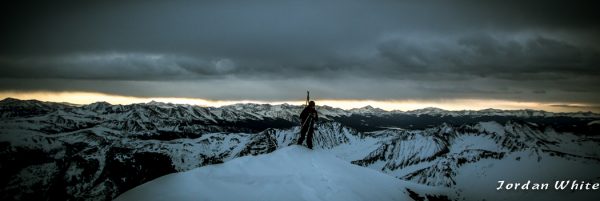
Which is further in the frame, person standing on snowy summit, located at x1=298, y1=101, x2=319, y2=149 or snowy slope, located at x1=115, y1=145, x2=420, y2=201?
person standing on snowy summit, located at x1=298, y1=101, x2=319, y2=149

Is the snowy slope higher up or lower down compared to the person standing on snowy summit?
lower down

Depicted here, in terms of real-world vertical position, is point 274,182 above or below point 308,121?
below

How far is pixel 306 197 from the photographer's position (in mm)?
24297

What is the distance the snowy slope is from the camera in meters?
23.9

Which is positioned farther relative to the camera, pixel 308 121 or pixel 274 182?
pixel 308 121

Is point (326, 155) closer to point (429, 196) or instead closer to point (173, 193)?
point (429, 196)

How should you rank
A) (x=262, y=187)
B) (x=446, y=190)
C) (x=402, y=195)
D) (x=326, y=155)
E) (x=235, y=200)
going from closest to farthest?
(x=235, y=200) < (x=262, y=187) < (x=402, y=195) < (x=326, y=155) < (x=446, y=190)

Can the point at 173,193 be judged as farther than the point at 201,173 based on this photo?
No

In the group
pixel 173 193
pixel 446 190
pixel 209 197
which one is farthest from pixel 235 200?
pixel 446 190

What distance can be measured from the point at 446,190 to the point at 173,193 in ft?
108

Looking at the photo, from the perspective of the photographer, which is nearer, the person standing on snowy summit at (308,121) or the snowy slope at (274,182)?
the snowy slope at (274,182)

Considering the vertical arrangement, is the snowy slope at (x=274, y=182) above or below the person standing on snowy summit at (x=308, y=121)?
below

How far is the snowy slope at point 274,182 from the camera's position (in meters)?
23.9

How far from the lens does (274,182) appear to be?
26.5 meters
